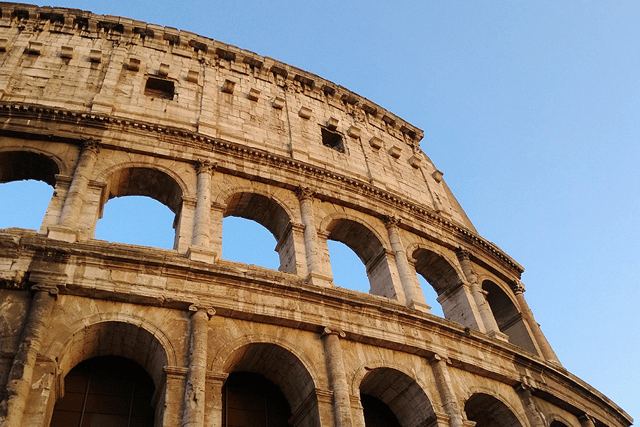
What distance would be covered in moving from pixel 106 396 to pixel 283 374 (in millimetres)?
3219

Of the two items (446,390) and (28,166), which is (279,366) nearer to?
(446,390)

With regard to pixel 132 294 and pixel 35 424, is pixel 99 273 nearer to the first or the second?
pixel 132 294

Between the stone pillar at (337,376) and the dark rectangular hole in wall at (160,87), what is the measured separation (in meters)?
8.81

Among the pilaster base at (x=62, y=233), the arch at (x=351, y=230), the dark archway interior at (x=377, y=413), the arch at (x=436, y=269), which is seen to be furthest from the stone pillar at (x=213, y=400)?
the arch at (x=436, y=269)

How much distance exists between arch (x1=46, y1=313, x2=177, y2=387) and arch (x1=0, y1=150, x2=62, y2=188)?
171 inches

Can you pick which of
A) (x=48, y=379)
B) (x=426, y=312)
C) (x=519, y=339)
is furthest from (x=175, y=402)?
(x=519, y=339)

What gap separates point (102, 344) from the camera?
10.1 meters

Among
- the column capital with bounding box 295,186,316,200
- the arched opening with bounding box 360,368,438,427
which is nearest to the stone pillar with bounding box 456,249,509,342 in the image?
the arched opening with bounding box 360,368,438,427

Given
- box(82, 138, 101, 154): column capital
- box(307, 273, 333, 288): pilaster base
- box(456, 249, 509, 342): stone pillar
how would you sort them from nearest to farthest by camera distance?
1. box(307, 273, 333, 288): pilaster base
2. box(82, 138, 101, 154): column capital
3. box(456, 249, 509, 342): stone pillar

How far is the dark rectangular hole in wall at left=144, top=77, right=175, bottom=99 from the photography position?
52.9ft

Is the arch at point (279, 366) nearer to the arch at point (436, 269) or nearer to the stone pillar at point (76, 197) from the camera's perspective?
the stone pillar at point (76, 197)

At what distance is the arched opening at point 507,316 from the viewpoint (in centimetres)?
1662

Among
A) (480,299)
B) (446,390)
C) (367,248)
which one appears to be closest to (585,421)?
(480,299)

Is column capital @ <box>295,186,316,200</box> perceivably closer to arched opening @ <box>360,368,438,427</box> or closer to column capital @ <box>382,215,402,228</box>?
column capital @ <box>382,215,402,228</box>
